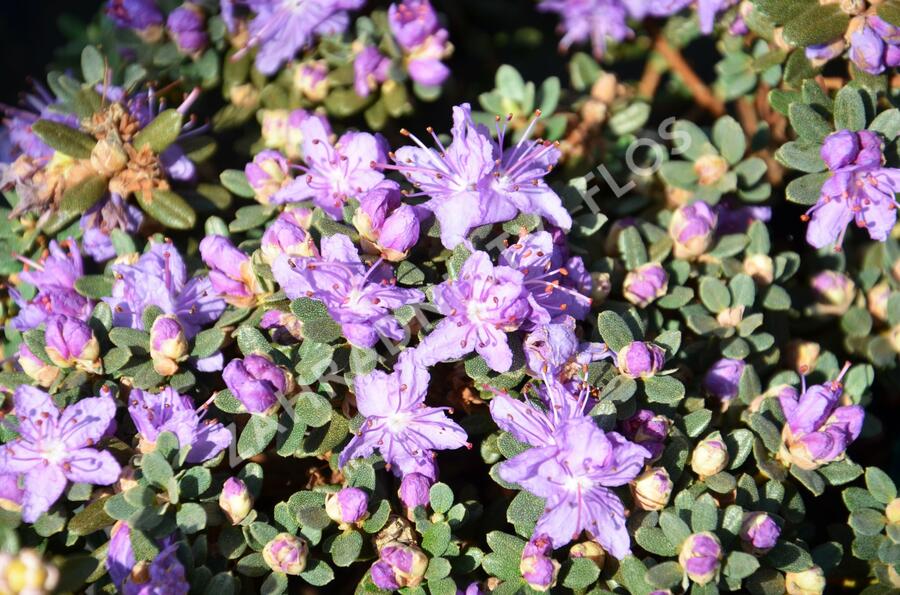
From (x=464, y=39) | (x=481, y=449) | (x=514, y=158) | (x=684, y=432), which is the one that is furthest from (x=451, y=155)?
(x=464, y=39)

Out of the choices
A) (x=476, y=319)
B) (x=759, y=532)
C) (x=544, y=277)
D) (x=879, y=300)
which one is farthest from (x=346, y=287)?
(x=879, y=300)

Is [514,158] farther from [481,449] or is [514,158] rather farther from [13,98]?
[13,98]

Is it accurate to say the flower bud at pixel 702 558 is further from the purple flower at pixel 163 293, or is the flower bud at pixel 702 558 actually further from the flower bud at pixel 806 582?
the purple flower at pixel 163 293

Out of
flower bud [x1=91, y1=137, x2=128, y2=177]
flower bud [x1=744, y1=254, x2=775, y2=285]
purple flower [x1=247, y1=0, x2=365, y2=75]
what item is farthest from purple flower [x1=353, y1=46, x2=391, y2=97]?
flower bud [x1=744, y1=254, x2=775, y2=285]

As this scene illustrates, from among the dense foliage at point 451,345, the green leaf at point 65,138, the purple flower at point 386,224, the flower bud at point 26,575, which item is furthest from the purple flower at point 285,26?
the flower bud at point 26,575

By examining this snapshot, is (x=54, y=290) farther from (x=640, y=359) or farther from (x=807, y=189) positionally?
(x=807, y=189)
